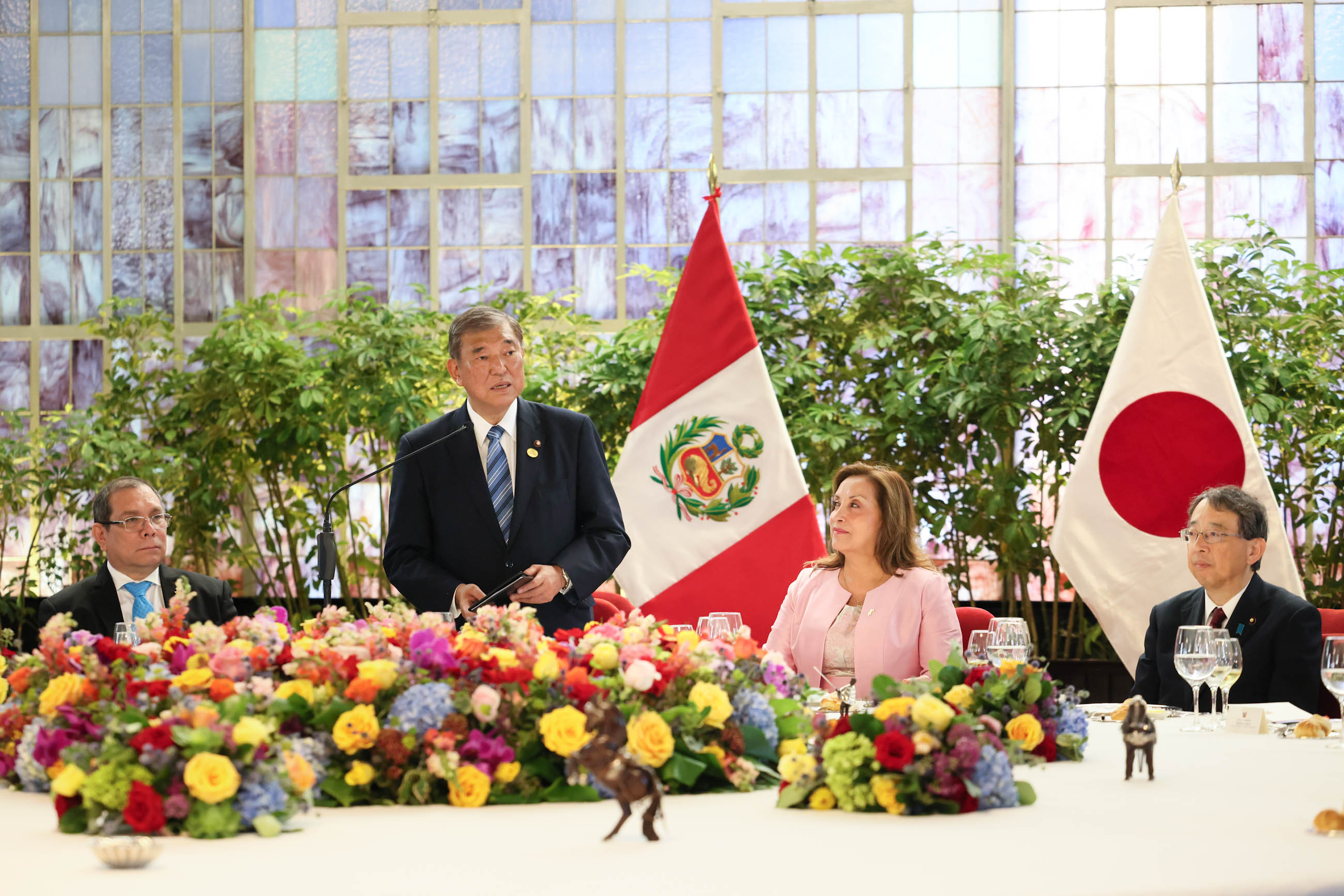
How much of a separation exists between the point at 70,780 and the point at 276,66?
5603 millimetres

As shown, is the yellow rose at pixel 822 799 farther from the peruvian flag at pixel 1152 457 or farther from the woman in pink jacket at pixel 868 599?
the peruvian flag at pixel 1152 457

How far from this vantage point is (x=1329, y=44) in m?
6.03

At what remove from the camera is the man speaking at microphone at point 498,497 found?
2760 mm

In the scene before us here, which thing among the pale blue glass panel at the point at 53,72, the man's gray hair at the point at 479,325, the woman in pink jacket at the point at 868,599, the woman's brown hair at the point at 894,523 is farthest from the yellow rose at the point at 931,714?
the pale blue glass panel at the point at 53,72

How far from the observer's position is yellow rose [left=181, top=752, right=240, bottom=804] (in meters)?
1.37

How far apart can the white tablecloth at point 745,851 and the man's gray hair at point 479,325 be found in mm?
1293

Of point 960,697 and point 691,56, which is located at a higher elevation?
point 691,56

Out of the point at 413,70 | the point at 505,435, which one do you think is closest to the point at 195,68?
the point at 413,70

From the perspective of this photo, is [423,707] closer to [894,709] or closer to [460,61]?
[894,709]

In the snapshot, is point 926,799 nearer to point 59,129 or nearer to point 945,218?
point 945,218

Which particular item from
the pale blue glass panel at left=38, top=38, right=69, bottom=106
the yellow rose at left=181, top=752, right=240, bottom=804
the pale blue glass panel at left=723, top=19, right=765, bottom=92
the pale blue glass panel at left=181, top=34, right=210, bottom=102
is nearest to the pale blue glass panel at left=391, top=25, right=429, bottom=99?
the pale blue glass panel at left=181, top=34, right=210, bottom=102

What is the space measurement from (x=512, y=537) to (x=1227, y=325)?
329cm

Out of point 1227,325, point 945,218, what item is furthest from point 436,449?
point 945,218

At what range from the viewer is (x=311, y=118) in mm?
6406
